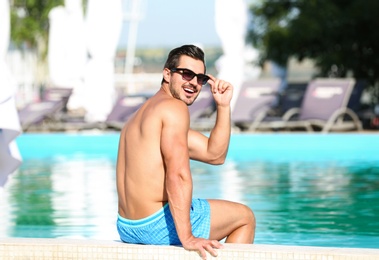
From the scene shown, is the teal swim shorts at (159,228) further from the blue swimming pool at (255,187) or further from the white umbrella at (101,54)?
the white umbrella at (101,54)

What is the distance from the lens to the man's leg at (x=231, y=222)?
4156mm

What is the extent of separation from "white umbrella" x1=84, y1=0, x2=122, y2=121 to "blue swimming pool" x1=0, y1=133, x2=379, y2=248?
3107mm

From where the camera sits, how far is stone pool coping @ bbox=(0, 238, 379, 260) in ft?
12.1

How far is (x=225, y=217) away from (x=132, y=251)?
45 centimetres

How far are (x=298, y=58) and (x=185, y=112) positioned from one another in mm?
16871

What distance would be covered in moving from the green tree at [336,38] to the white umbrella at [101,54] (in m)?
3.56

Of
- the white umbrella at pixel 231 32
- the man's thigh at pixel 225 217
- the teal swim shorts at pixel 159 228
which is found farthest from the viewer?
the white umbrella at pixel 231 32

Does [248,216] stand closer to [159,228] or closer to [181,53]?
[159,228]

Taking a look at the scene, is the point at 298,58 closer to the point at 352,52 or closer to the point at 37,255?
the point at 352,52

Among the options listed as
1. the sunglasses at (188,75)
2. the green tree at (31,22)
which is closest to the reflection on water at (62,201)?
the sunglasses at (188,75)

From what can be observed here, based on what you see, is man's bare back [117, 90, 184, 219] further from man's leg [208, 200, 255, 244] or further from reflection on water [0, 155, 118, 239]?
reflection on water [0, 155, 118, 239]

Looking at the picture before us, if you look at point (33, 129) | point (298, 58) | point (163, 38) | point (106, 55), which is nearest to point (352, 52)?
point (298, 58)

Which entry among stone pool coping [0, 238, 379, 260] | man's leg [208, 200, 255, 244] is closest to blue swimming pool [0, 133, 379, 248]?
man's leg [208, 200, 255, 244]

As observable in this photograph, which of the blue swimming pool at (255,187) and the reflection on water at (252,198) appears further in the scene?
the blue swimming pool at (255,187)
